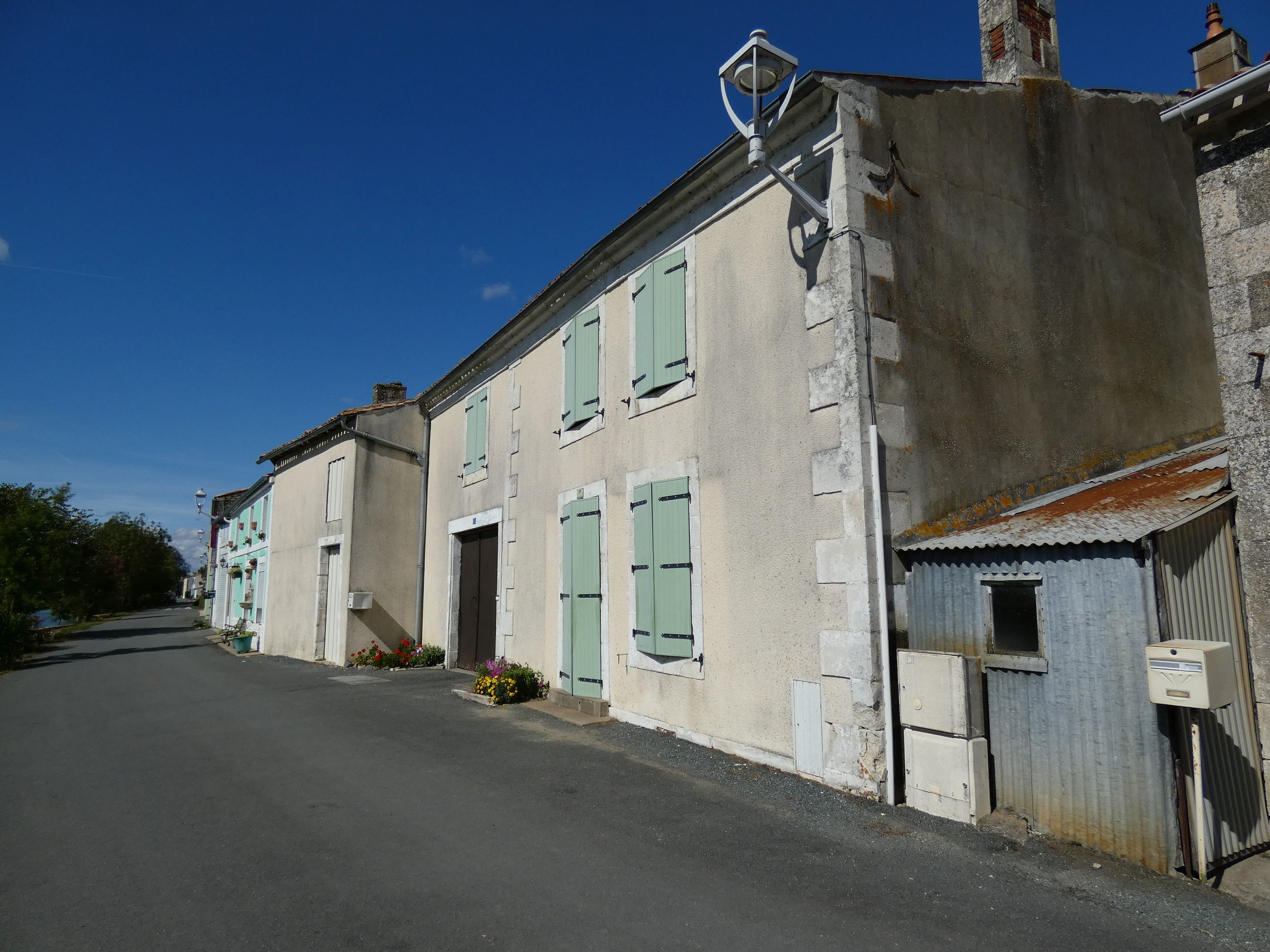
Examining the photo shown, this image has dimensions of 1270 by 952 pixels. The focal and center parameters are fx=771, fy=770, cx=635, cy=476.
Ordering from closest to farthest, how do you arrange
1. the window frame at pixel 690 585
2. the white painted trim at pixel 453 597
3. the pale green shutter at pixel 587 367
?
1. the window frame at pixel 690 585
2. the pale green shutter at pixel 587 367
3. the white painted trim at pixel 453 597

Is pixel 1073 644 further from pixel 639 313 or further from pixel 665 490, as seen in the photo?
pixel 639 313

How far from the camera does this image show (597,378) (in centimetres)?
860

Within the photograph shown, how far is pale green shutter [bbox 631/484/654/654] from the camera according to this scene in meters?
7.35

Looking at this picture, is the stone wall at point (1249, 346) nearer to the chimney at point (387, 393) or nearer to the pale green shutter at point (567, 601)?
the pale green shutter at point (567, 601)

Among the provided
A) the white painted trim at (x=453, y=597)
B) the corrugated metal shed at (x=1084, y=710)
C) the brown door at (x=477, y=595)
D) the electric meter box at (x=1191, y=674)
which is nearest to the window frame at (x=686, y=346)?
the corrugated metal shed at (x=1084, y=710)

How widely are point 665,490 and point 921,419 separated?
2436 mm

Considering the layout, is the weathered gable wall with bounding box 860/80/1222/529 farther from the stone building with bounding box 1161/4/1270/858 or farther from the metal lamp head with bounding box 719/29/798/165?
the stone building with bounding box 1161/4/1270/858

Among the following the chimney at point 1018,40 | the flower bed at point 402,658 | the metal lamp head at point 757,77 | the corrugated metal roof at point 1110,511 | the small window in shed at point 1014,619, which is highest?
the chimney at point 1018,40

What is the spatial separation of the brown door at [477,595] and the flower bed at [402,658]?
2.07 ft

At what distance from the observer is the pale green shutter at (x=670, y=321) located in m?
7.24

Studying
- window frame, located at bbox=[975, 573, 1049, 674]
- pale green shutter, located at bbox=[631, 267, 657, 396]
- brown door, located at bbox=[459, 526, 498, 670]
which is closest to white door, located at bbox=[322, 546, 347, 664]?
brown door, located at bbox=[459, 526, 498, 670]

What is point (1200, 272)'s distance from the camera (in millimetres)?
8562

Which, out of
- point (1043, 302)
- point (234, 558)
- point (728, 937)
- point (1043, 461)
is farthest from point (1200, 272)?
point (234, 558)

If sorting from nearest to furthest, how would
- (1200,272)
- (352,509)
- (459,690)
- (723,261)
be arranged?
1. (723,261)
2. (1200,272)
3. (459,690)
4. (352,509)
